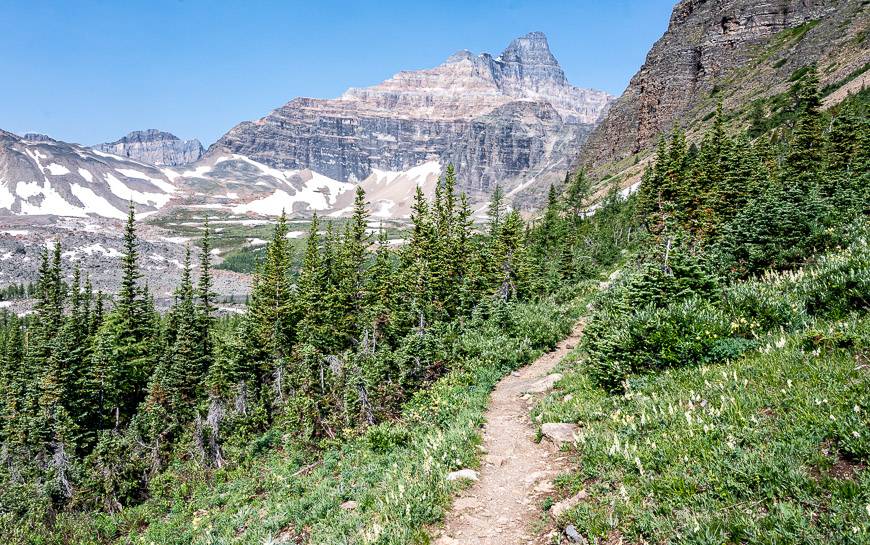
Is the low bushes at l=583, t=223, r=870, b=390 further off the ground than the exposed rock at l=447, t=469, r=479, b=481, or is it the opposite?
the low bushes at l=583, t=223, r=870, b=390

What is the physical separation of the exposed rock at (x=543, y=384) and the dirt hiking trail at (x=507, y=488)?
1.48 metres

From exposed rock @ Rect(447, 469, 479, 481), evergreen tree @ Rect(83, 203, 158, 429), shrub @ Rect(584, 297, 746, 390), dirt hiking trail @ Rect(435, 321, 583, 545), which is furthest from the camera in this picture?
evergreen tree @ Rect(83, 203, 158, 429)

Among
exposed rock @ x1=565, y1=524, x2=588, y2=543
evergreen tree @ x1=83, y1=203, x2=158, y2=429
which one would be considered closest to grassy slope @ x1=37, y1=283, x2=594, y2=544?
exposed rock @ x1=565, y1=524, x2=588, y2=543

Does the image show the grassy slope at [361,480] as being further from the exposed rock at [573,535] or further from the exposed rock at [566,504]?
the exposed rock at [573,535]

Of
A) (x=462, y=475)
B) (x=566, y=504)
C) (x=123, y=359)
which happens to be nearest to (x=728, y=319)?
(x=566, y=504)

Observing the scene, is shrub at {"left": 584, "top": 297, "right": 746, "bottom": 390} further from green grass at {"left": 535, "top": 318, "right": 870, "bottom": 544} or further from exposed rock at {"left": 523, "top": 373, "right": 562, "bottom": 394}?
exposed rock at {"left": 523, "top": 373, "right": 562, "bottom": 394}

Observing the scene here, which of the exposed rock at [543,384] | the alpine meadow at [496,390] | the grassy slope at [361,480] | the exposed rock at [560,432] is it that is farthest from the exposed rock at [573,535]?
the exposed rock at [543,384]

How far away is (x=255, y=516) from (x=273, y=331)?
22.8 m

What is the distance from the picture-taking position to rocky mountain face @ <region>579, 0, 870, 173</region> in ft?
315

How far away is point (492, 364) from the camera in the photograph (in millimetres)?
18531

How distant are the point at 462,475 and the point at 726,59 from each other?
154672 mm

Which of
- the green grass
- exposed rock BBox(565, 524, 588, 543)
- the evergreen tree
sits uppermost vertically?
the green grass

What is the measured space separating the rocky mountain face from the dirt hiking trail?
10099 centimetres

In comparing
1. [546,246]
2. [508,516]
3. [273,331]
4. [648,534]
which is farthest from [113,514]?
[546,246]
